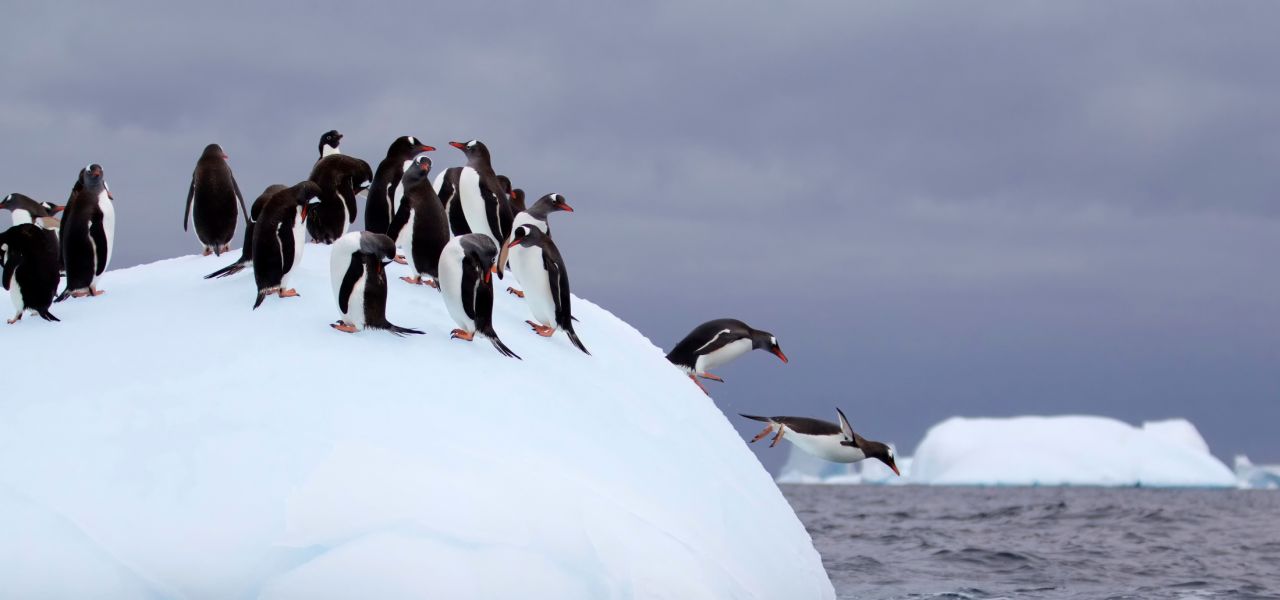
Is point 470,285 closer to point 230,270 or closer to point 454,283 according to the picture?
point 454,283

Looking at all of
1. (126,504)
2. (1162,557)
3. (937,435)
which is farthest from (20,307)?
(937,435)

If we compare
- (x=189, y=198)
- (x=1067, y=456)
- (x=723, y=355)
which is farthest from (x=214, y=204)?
(x=1067, y=456)

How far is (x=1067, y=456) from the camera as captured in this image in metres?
63.9

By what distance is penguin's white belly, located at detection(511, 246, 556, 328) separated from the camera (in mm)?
6504

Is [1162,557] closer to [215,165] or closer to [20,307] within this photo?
[215,165]

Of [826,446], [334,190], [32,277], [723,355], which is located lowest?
[826,446]

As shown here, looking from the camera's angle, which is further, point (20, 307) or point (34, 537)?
point (20, 307)

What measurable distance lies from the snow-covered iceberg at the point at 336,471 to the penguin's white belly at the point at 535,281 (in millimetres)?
360

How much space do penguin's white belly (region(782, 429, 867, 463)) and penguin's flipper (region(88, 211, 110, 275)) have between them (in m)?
5.78

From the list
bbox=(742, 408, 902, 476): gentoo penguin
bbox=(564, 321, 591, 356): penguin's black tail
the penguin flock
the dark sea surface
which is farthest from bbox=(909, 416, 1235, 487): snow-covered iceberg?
bbox=(564, 321, 591, 356): penguin's black tail

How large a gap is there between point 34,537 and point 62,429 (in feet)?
2.09

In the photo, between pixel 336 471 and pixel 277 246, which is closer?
pixel 336 471

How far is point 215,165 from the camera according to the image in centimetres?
808

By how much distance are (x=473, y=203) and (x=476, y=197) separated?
0.05 meters
